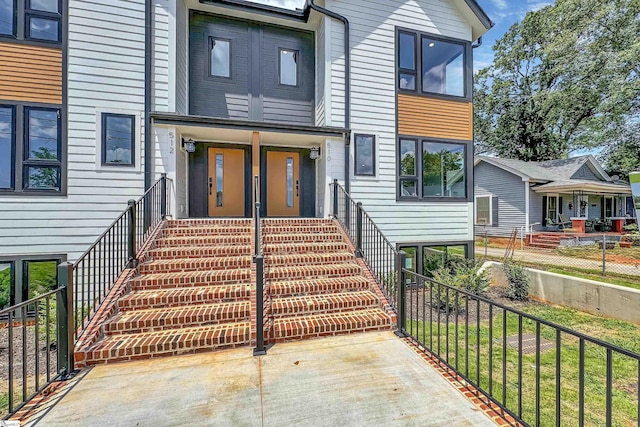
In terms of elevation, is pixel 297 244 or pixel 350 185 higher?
pixel 350 185

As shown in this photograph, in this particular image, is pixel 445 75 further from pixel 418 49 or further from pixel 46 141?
pixel 46 141

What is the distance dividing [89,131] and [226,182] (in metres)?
2.94

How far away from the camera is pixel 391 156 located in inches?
289

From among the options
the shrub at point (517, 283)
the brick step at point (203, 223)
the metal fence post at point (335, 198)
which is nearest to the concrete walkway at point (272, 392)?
the brick step at point (203, 223)

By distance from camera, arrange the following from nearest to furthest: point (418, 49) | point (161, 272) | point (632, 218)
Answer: point (161, 272) < point (418, 49) < point (632, 218)

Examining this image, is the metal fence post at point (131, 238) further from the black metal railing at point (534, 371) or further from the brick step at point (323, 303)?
the black metal railing at point (534, 371)

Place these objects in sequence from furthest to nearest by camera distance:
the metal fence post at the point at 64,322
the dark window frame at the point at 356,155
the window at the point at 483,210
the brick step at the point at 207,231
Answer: the window at the point at 483,210 < the dark window frame at the point at 356,155 < the brick step at the point at 207,231 < the metal fence post at the point at 64,322

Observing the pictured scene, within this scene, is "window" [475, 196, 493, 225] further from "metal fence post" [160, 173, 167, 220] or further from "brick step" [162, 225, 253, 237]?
"metal fence post" [160, 173, 167, 220]

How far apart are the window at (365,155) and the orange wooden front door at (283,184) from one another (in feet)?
5.75

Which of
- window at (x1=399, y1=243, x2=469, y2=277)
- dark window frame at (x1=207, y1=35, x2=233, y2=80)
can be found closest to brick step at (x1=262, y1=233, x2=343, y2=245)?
window at (x1=399, y1=243, x2=469, y2=277)

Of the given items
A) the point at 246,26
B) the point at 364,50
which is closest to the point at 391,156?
the point at 364,50

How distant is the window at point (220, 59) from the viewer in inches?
291

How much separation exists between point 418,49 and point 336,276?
20.5 ft

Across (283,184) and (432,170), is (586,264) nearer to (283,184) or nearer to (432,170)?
(432,170)
